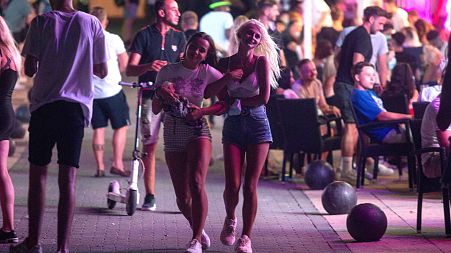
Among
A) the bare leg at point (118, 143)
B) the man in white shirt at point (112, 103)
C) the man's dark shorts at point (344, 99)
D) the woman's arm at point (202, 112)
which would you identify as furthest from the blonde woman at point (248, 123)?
the man's dark shorts at point (344, 99)

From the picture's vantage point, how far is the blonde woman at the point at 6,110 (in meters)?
10.5

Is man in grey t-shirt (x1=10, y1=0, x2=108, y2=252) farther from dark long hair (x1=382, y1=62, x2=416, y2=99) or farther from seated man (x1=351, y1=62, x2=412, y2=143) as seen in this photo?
dark long hair (x1=382, y1=62, x2=416, y2=99)

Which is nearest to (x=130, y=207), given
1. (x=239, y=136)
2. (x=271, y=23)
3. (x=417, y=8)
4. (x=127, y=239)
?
(x=127, y=239)

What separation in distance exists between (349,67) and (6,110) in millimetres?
6794

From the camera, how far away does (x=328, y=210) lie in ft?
42.0

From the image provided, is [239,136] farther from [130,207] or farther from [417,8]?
[417,8]

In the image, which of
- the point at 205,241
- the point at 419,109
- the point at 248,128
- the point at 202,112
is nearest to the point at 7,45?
the point at 202,112

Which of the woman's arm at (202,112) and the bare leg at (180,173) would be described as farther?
the bare leg at (180,173)

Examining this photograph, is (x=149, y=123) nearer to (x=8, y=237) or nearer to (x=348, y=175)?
(x=8, y=237)

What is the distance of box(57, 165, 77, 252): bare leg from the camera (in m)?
9.68

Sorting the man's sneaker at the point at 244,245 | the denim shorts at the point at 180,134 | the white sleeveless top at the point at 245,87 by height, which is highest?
the white sleeveless top at the point at 245,87

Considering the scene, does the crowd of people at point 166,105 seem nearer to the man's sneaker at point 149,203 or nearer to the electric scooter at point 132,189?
the man's sneaker at point 149,203

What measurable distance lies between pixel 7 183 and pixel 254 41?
91.8 inches

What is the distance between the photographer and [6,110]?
10672 mm
